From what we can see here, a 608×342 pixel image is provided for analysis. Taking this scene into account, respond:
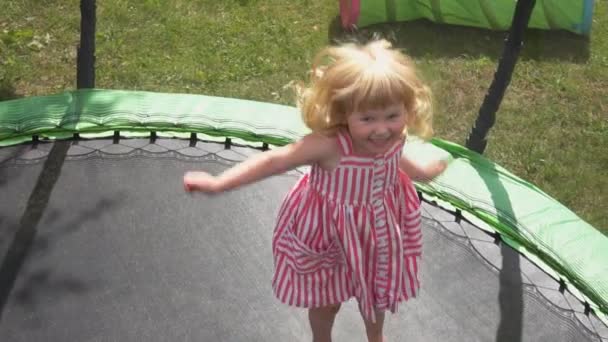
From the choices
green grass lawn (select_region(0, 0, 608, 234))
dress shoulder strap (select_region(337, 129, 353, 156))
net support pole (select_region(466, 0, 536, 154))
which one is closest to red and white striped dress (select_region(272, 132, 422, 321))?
dress shoulder strap (select_region(337, 129, 353, 156))

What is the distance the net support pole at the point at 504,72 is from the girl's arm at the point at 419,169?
72 cm

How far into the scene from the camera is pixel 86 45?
2396 millimetres

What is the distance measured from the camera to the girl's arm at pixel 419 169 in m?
1.62

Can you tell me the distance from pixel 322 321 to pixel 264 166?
1.67 feet

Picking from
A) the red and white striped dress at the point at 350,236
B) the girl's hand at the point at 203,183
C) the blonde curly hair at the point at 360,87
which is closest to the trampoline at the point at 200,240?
the red and white striped dress at the point at 350,236

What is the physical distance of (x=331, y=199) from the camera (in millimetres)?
1507

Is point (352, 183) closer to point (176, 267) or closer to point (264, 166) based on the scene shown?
point (264, 166)

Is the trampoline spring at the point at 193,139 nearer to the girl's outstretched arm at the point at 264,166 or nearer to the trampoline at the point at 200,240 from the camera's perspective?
the trampoline at the point at 200,240

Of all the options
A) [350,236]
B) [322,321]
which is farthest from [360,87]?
[322,321]

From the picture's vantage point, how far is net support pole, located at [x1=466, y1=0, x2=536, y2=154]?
7.06 feet

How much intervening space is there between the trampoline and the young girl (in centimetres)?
34

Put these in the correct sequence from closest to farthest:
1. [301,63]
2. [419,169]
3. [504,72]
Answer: [419,169] → [504,72] → [301,63]

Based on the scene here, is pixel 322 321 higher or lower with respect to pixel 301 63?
lower

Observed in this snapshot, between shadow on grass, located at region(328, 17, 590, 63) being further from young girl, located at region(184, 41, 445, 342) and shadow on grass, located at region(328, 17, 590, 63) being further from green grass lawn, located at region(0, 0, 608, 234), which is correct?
young girl, located at region(184, 41, 445, 342)
